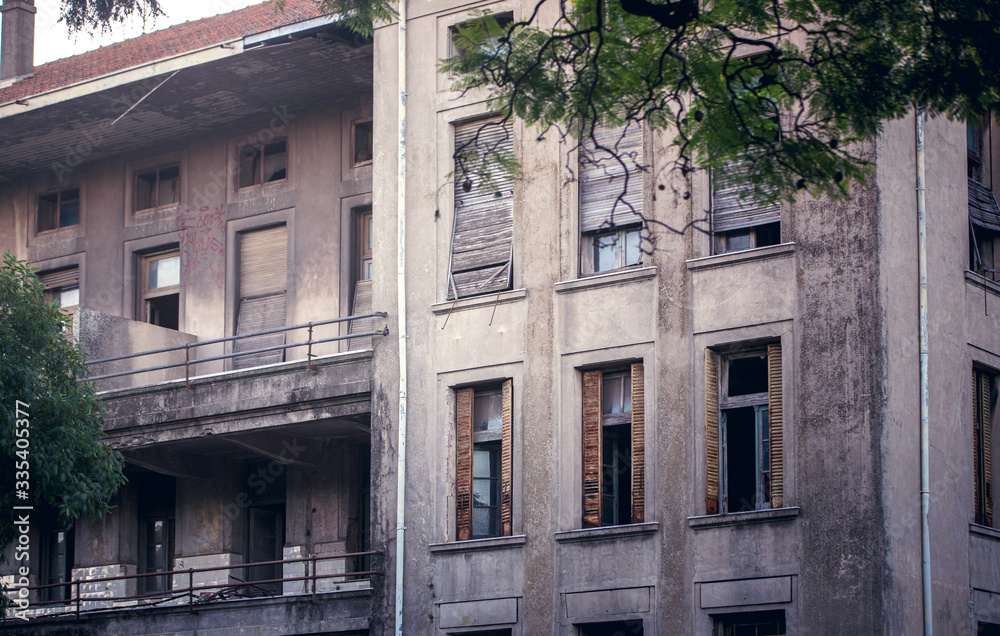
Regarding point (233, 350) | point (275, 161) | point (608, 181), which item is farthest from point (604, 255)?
point (233, 350)

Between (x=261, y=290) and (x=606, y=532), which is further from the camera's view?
(x=261, y=290)

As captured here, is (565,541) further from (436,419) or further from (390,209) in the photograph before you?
(390,209)

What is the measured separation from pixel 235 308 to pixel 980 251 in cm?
1271

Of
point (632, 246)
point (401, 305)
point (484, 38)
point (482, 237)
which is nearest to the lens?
point (484, 38)

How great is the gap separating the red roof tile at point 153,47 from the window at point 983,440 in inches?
503

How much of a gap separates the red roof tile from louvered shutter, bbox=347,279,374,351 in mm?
4783

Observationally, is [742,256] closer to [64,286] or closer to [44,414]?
[44,414]

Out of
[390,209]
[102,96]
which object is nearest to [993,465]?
[390,209]

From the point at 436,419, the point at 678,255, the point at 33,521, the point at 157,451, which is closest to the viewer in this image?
the point at 678,255

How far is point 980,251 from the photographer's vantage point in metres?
21.9

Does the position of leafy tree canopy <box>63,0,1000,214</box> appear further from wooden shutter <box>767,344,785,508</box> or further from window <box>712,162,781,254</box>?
window <box>712,162,781,254</box>

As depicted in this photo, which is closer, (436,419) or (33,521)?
(436,419)

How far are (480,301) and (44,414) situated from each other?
6303 millimetres

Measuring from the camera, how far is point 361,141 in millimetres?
26641
